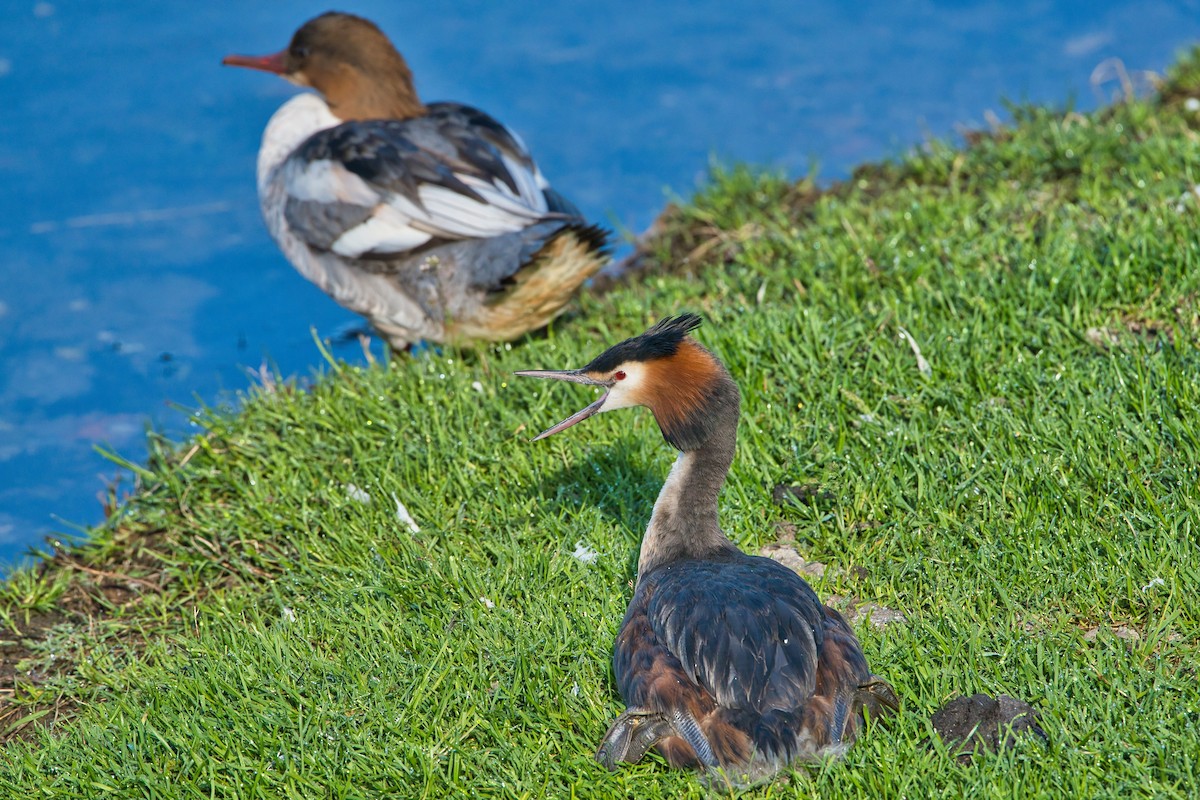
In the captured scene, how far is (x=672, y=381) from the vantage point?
13.5ft

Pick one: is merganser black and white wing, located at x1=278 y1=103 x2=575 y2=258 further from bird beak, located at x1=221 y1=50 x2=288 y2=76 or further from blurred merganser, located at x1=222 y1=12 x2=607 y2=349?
bird beak, located at x1=221 y1=50 x2=288 y2=76

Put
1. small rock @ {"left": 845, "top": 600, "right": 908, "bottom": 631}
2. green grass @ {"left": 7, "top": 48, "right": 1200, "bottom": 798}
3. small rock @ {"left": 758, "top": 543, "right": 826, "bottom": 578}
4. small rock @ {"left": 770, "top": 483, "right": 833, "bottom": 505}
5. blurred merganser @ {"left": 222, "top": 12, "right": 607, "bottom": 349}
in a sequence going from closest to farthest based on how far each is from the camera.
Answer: green grass @ {"left": 7, "top": 48, "right": 1200, "bottom": 798}
small rock @ {"left": 845, "top": 600, "right": 908, "bottom": 631}
small rock @ {"left": 758, "top": 543, "right": 826, "bottom": 578}
small rock @ {"left": 770, "top": 483, "right": 833, "bottom": 505}
blurred merganser @ {"left": 222, "top": 12, "right": 607, "bottom": 349}

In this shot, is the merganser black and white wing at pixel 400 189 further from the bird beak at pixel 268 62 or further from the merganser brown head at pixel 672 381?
the merganser brown head at pixel 672 381

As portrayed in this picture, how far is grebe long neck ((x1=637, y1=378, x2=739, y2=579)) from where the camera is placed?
13.5 feet

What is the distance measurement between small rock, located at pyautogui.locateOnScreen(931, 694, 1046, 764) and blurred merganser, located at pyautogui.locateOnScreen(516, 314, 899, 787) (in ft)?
0.49

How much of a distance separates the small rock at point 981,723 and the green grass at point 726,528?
6 cm

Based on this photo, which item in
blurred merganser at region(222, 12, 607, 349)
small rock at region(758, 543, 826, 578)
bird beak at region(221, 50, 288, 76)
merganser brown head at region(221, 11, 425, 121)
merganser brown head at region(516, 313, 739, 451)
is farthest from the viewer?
bird beak at region(221, 50, 288, 76)

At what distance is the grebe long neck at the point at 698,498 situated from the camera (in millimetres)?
4117

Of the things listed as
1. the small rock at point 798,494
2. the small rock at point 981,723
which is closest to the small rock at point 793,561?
the small rock at point 798,494

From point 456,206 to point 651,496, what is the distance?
2.11 metres

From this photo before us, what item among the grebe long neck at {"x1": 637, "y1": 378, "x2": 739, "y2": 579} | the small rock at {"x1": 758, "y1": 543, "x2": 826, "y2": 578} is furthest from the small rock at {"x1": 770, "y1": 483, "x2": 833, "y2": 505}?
the grebe long neck at {"x1": 637, "y1": 378, "x2": 739, "y2": 579}

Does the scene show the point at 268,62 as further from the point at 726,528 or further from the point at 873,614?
the point at 873,614

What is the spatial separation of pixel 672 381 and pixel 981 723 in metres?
1.38

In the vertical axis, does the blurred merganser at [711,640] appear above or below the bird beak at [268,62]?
below
